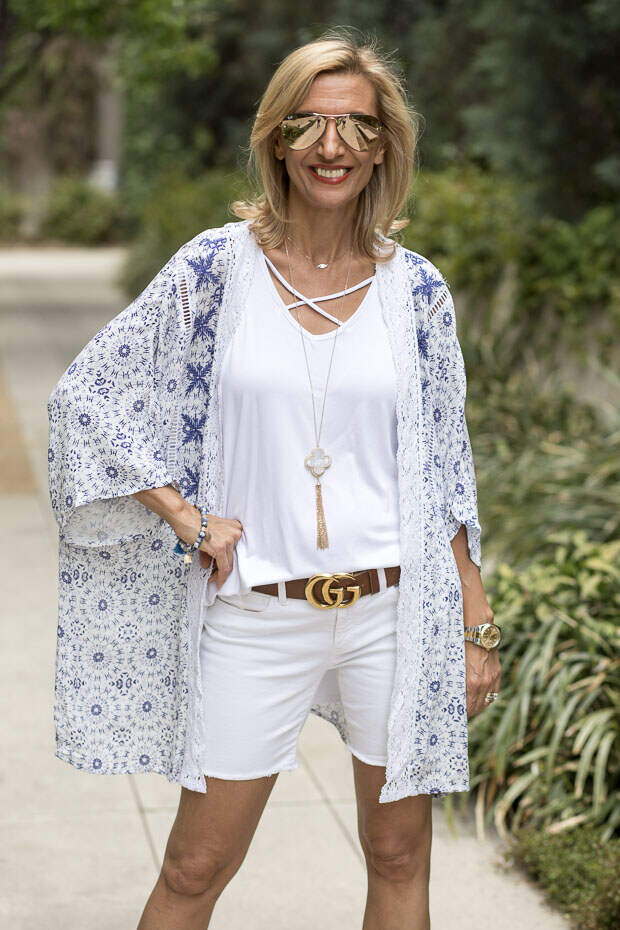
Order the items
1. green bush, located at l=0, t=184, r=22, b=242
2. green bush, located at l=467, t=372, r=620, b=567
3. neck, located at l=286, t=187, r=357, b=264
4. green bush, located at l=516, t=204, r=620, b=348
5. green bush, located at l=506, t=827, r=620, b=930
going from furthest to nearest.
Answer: green bush, located at l=0, t=184, r=22, b=242, green bush, located at l=516, t=204, r=620, b=348, green bush, located at l=467, t=372, r=620, b=567, green bush, located at l=506, t=827, r=620, b=930, neck, located at l=286, t=187, r=357, b=264

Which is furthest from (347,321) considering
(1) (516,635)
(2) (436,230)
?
(2) (436,230)

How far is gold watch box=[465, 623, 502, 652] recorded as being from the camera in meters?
2.52

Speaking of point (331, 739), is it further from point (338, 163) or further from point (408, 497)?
point (338, 163)

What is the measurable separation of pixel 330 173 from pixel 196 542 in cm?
68

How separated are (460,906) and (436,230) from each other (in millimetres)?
6675

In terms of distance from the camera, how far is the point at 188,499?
245cm

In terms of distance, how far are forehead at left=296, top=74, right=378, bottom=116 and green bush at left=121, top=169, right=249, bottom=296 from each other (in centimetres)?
1215

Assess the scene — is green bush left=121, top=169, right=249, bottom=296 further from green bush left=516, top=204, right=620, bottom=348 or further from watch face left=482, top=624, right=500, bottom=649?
watch face left=482, top=624, right=500, bottom=649

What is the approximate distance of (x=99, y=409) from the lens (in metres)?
2.32

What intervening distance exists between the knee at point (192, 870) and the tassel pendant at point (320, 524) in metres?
0.59

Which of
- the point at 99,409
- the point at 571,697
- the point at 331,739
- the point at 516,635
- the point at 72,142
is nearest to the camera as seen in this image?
the point at 99,409

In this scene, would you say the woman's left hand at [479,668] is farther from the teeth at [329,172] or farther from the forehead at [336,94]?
the forehead at [336,94]

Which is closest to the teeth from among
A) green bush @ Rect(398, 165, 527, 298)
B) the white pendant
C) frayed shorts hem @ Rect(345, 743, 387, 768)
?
the white pendant

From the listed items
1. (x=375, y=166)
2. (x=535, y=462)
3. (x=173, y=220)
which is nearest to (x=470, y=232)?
(x=535, y=462)
